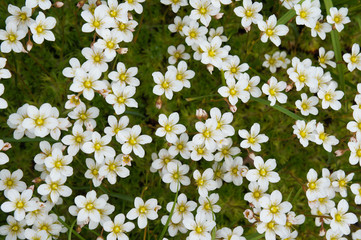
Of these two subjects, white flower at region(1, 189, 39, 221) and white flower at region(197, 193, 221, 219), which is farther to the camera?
white flower at region(197, 193, 221, 219)

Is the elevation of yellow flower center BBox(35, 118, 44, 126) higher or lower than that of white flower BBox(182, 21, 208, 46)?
lower

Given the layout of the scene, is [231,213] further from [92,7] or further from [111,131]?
[92,7]

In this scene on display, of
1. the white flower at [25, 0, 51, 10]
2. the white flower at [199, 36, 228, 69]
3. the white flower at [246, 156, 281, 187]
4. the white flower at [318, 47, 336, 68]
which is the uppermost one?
the white flower at [25, 0, 51, 10]

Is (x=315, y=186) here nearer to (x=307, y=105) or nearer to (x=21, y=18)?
(x=307, y=105)

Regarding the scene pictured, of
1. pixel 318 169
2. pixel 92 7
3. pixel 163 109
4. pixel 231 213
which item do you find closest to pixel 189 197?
pixel 231 213

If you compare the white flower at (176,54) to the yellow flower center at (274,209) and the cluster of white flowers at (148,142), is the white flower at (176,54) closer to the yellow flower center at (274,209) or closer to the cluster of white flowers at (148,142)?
the cluster of white flowers at (148,142)

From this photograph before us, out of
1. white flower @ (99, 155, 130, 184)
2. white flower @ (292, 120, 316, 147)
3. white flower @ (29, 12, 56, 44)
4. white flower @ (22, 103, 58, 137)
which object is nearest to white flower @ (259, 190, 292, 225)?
white flower @ (292, 120, 316, 147)

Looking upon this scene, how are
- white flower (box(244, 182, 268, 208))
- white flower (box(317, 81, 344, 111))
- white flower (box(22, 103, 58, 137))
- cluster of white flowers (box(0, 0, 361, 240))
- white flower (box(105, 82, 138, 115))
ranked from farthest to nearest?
white flower (box(317, 81, 344, 111)) < white flower (box(244, 182, 268, 208)) < white flower (box(105, 82, 138, 115)) < cluster of white flowers (box(0, 0, 361, 240)) < white flower (box(22, 103, 58, 137))

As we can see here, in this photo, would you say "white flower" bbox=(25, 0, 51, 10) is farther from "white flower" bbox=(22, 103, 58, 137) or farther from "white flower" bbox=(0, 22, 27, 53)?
"white flower" bbox=(22, 103, 58, 137)

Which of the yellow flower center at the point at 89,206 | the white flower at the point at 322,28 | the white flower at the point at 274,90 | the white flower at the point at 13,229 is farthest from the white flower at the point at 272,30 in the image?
the white flower at the point at 13,229
